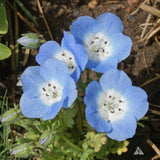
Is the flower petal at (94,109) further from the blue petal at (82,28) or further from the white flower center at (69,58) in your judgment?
the blue petal at (82,28)

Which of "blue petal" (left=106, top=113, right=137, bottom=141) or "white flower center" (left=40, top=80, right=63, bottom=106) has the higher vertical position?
"white flower center" (left=40, top=80, right=63, bottom=106)

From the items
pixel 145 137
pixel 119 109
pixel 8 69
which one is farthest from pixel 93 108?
pixel 8 69

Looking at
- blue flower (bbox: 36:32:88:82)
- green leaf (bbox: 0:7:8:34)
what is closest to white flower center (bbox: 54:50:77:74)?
blue flower (bbox: 36:32:88:82)

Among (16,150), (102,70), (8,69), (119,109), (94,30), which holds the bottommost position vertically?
(8,69)

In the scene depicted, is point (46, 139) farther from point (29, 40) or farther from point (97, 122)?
point (29, 40)

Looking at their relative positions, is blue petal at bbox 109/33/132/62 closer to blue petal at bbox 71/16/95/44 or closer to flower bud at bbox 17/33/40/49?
blue petal at bbox 71/16/95/44

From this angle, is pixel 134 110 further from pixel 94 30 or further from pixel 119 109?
pixel 94 30
